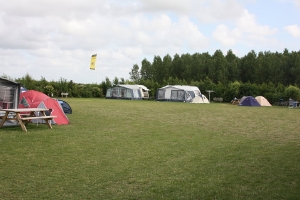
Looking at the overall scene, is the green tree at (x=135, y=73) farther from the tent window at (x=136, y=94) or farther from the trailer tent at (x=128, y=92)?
the tent window at (x=136, y=94)

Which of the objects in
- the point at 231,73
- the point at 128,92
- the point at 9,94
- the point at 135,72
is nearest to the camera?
the point at 9,94

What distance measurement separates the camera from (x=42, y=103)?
12.8 meters

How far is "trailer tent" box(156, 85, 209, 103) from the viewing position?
3694 centimetres

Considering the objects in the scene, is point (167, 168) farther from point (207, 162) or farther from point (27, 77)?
point (27, 77)

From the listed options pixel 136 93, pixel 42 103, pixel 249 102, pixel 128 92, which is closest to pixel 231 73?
pixel 136 93

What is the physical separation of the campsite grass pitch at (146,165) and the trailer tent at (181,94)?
26.0 meters

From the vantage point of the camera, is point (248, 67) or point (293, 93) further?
point (248, 67)

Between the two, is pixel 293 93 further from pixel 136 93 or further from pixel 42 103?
pixel 42 103

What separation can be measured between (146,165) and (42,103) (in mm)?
7463

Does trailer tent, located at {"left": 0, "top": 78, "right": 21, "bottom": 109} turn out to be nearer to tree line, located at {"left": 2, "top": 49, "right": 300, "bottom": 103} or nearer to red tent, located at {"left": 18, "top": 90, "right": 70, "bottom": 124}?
red tent, located at {"left": 18, "top": 90, "right": 70, "bottom": 124}

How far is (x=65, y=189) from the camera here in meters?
5.08

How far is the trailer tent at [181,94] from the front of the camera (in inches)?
1454

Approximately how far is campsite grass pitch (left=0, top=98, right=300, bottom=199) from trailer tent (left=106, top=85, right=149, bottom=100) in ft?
103

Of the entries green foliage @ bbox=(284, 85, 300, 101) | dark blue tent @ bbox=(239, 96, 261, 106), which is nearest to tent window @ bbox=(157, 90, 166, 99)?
dark blue tent @ bbox=(239, 96, 261, 106)
